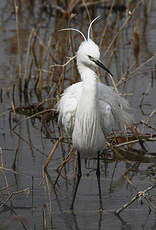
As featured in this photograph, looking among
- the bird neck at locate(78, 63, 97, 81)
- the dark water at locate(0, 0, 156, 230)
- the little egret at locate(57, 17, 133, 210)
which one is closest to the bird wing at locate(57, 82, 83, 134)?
the little egret at locate(57, 17, 133, 210)

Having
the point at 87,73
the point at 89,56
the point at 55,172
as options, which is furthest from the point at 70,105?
the point at 55,172

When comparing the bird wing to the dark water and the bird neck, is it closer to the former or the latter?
the bird neck

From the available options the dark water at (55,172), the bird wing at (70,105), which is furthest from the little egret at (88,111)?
the dark water at (55,172)

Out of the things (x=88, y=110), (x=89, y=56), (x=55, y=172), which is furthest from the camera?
(x=55, y=172)

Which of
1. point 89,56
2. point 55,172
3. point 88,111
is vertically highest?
point 89,56

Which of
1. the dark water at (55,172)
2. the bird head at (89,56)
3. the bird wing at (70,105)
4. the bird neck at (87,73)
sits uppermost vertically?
the bird head at (89,56)

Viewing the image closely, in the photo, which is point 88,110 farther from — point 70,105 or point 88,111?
point 70,105

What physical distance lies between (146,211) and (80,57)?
4.22ft

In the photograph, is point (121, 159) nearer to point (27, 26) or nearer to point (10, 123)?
point (10, 123)

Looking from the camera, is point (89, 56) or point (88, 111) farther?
point (88, 111)

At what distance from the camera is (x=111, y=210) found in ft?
13.8

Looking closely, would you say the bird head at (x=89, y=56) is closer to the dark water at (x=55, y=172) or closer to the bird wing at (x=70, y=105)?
the bird wing at (x=70, y=105)

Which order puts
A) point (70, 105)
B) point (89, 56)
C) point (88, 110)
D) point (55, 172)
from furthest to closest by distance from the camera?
point (55, 172) < point (70, 105) < point (88, 110) < point (89, 56)

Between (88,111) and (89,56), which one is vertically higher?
(89,56)
